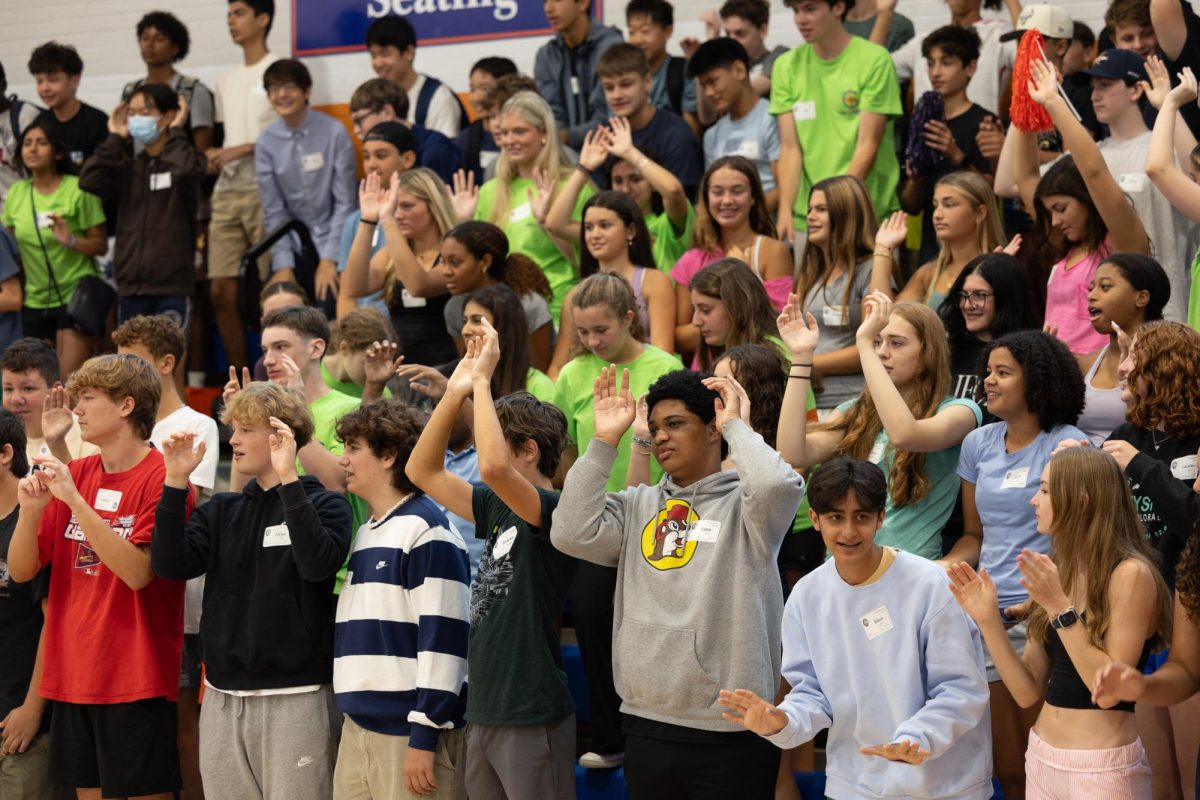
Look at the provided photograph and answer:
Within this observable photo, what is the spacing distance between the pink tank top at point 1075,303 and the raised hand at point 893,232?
59cm

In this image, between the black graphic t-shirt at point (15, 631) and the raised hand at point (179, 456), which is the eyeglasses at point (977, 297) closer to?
the raised hand at point (179, 456)

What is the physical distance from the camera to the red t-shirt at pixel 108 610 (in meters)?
4.55

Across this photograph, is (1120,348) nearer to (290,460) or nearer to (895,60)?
(290,460)

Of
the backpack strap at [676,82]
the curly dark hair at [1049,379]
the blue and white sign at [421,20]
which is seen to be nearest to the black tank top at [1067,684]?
the curly dark hair at [1049,379]

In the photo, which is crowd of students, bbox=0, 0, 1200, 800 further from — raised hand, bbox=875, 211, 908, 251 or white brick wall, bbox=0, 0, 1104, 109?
white brick wall, bbox=0, 0, 1104, 109

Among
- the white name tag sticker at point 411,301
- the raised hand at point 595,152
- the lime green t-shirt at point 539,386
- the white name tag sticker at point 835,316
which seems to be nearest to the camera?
the lime green t-shirt at point 539,386

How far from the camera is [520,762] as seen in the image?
398 centimetres

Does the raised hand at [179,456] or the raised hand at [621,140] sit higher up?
the raised hand at [621,140]

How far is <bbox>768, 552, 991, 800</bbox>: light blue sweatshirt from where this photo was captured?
3.50m

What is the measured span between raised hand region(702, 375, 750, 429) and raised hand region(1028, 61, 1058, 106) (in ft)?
7.03

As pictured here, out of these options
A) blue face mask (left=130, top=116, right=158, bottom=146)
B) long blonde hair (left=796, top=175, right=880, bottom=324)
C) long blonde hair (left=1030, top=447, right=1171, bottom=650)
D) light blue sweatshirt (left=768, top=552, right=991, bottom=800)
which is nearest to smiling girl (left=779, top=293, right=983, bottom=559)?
light blue sweatshirt (left=768, top=552, right=991, bottom=800)

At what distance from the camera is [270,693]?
4340 millimetres

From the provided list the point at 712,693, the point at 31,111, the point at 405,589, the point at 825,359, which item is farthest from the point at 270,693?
the point at 31,111

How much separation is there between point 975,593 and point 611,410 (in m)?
1.05
